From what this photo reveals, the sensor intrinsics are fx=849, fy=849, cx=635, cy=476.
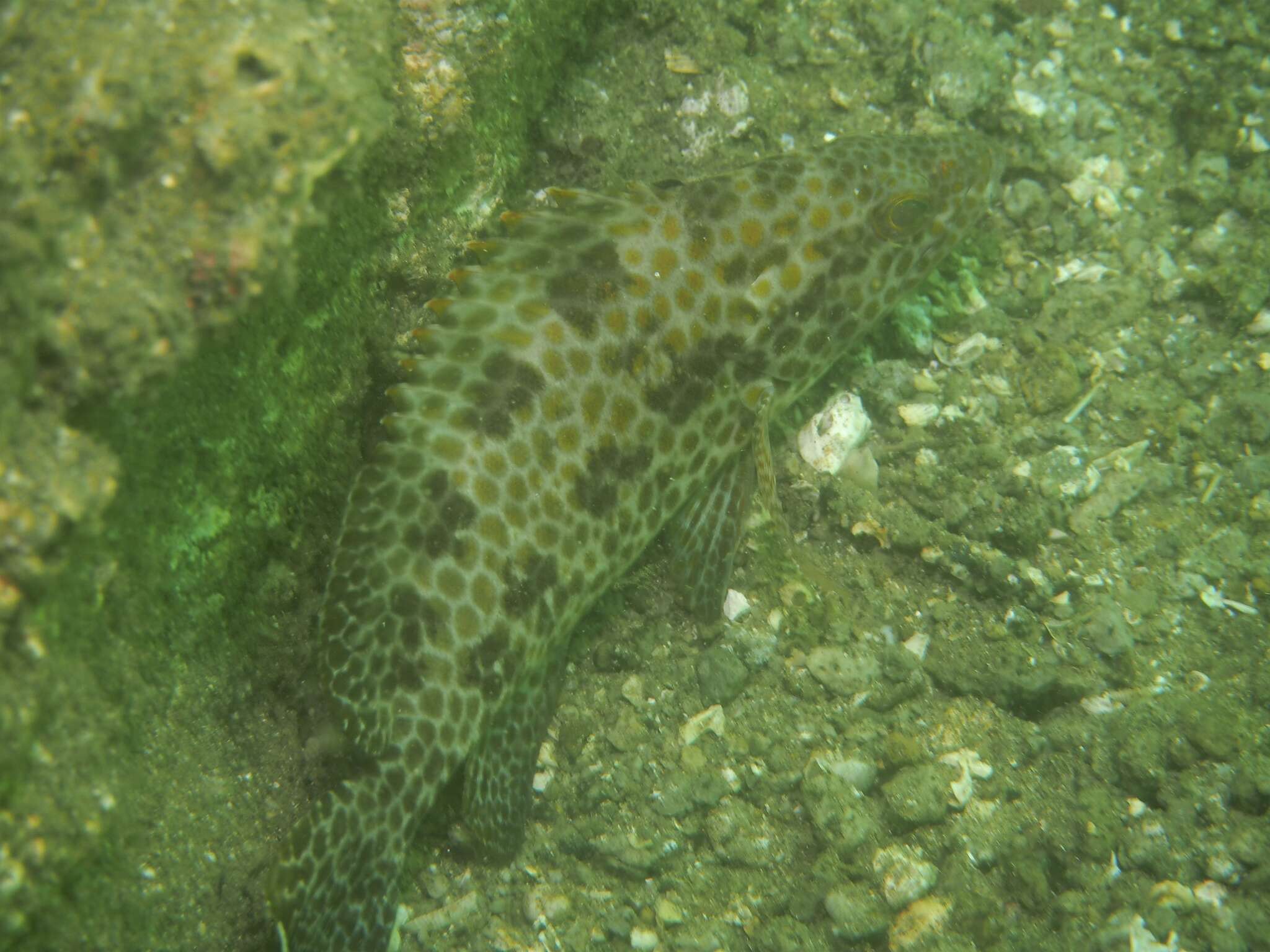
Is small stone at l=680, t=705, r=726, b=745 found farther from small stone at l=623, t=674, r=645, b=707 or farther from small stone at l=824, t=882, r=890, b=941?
small stone at l=824, t=882, r=890, b=941

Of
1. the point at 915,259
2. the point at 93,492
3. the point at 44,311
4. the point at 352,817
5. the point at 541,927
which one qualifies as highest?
the point at 44,311

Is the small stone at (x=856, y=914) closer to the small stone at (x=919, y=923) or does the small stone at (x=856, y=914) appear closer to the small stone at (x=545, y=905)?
the small stone at (x=919, y=923)

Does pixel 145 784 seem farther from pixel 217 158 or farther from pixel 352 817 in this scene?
pixel 217 158

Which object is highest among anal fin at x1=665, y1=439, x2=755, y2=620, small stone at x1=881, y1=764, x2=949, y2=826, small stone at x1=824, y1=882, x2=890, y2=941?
anal fin at x1=665, y1=439, x2=755, y2=620

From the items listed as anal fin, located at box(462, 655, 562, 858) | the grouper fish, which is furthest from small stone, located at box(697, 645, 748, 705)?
anal fin, located at box(462, 655, 562, 858)

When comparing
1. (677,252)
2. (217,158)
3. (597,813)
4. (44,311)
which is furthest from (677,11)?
(597,813)

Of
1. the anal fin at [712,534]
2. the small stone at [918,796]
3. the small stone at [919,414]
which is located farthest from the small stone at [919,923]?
the small stone at [919,414]
